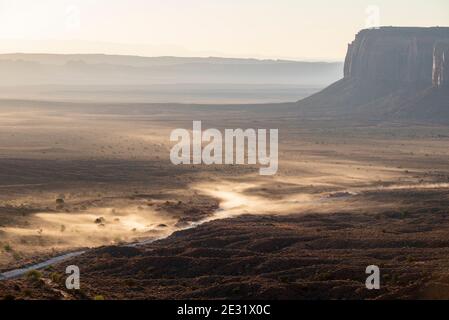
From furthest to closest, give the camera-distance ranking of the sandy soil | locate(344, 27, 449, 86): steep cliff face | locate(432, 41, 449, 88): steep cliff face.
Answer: locate(344, 27, 449, 86): steep cliff face → locate(432, 41, 449, 88): steep cliff face → the sandy soil

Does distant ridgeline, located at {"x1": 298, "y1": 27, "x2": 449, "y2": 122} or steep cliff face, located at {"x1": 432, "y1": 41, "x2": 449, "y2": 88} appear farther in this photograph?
distant ridgeline, located at {"x1": 298, "y1": 27, "x2": 449, "y2": 122}

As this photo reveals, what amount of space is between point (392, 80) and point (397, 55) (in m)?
4.90

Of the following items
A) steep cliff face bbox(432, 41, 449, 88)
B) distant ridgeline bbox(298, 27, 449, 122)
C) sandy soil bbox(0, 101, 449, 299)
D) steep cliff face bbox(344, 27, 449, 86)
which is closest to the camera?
sandy soil bbox(0, 101, 449, 299)

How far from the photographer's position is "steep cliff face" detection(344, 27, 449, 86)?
550 ft

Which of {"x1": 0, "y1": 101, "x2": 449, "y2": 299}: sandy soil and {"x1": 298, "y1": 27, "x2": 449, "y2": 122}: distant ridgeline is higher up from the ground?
{"x1": 298, "y1": 27, "x2": 449, "y2": 122}: distant ridgeline

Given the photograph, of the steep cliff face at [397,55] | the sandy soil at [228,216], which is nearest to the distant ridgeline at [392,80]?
the steep cliff face at [397,55]

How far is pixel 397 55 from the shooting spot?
17338 cm

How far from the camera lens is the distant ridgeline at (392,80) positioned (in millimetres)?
154250

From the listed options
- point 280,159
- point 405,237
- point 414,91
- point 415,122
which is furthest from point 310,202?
point 414,91

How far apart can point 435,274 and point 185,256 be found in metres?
12.0

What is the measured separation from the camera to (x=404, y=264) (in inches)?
1339

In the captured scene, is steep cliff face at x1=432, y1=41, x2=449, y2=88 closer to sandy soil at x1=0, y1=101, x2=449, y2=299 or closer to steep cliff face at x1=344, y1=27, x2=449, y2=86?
steep cliff face at x1=344, y1=27, x2=449, y2=86

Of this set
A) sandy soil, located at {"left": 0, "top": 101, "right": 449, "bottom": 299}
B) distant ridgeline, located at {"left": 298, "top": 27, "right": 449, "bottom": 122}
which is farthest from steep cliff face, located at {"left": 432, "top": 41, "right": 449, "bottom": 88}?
sandy soil, located at {"left": 0, "top": 101, "right": 449, "bottom": 299}
